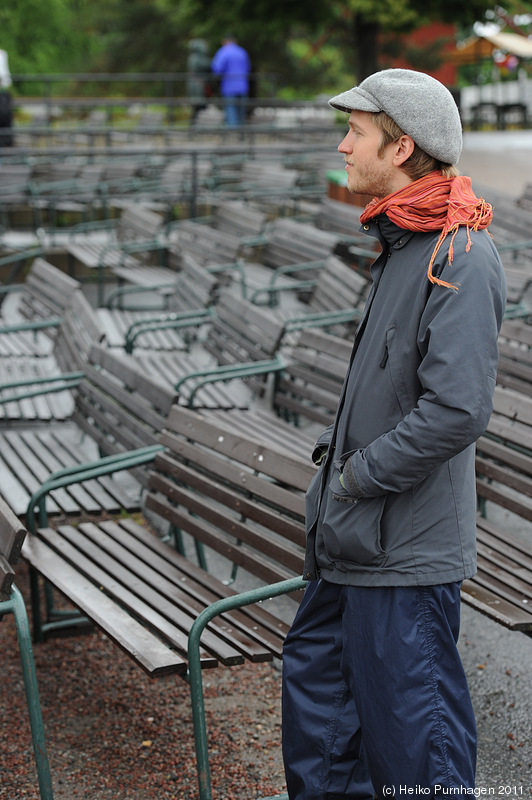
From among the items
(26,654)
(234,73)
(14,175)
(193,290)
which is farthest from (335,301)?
(234,73)

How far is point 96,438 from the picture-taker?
16.8 feet

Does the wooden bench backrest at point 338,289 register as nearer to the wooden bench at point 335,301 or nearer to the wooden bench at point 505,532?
the wooden bench at point 335,301

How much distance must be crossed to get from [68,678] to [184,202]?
9.14 metres

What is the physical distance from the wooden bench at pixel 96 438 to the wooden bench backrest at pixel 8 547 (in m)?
0.97

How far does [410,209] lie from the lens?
93.9 inches

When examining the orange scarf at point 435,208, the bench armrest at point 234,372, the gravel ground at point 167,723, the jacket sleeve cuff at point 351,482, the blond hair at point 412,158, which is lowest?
the gravel ground at point 167,723

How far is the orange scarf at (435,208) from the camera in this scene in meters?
2.35

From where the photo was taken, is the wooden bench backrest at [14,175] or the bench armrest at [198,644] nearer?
the bench armrest at [198,644]

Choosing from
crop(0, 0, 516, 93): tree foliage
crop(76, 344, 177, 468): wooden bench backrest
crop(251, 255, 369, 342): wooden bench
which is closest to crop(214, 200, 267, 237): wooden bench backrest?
crop(251, 255, 369, 342): wooden bench

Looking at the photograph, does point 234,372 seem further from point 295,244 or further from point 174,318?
point 295,244

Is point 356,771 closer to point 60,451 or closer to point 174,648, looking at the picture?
point 174,648

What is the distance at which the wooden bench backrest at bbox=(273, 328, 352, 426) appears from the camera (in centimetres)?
534

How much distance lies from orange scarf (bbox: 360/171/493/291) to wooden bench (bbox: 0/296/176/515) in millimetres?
2124

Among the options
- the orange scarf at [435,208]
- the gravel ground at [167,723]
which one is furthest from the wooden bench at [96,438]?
the orange scarf at [435,208]
